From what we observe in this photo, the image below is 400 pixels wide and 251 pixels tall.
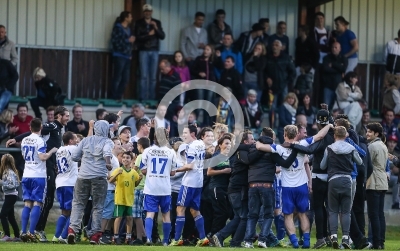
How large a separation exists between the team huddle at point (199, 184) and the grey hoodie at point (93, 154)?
2 cm

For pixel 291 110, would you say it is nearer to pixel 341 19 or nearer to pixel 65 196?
pixel 341 19

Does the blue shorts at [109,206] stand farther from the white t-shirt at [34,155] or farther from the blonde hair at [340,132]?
the blonde hair at [340,132]

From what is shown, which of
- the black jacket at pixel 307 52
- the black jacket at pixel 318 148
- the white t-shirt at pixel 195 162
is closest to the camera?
the black jacket at pixel 318 148

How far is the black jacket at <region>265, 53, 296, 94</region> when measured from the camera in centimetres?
2680

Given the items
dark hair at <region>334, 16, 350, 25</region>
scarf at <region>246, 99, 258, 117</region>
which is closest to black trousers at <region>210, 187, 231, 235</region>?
scarf at <region>246, 99, 258, 117</region>

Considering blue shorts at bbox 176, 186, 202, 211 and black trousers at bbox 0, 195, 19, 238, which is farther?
black trousers at bbox 0, 195, 19, 238

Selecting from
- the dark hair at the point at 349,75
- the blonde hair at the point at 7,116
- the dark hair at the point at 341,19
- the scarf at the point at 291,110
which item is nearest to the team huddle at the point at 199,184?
the blonde hair at the point at 7,116

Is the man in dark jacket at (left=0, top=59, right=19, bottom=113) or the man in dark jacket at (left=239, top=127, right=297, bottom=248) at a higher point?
the man in dark jacket at (left=0, top=59, right=19, bottom=113)

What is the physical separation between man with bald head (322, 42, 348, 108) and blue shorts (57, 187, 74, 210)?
33.7 feet

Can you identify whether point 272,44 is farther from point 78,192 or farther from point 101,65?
point 78,192

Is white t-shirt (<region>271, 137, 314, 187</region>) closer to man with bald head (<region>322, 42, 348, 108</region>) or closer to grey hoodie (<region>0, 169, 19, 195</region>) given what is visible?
grey hoodie (<region>0, 169, 19, 195</region>)

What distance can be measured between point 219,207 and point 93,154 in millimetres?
2549

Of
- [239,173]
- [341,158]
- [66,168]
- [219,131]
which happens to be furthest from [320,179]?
[66,168]

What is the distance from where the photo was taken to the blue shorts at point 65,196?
19188 mm
